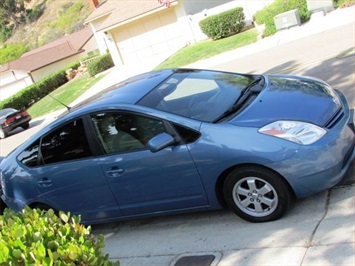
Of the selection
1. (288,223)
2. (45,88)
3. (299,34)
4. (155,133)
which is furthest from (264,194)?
(45,88)

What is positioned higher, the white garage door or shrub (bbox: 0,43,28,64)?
shrub (bbox: 0,43,28,64)

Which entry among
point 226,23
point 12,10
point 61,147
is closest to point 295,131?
point 61,147

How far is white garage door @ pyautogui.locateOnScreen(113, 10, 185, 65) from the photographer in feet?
96.3

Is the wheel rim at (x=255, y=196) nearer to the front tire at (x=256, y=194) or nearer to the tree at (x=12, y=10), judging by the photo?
the front tire at (x=256, y=194)

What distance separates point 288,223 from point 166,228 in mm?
1416

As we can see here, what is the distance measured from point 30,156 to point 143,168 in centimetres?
170

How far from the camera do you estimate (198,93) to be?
5.04 metres

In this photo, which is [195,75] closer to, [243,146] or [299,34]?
[243,146]

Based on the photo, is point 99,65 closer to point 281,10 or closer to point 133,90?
point 281,10

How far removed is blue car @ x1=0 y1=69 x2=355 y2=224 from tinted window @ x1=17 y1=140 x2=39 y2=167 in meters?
0.02

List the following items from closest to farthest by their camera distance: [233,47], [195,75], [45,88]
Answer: [195,75]
[233,47]
[45,88]

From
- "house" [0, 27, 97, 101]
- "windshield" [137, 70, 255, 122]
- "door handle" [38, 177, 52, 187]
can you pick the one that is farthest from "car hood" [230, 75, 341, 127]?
"house" [0, 27, 97, 101]

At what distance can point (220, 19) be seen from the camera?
23484 mm

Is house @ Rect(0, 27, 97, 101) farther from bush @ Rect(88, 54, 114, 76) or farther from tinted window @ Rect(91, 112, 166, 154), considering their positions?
tinted window @ Rect(91, 112, 166, 154)
